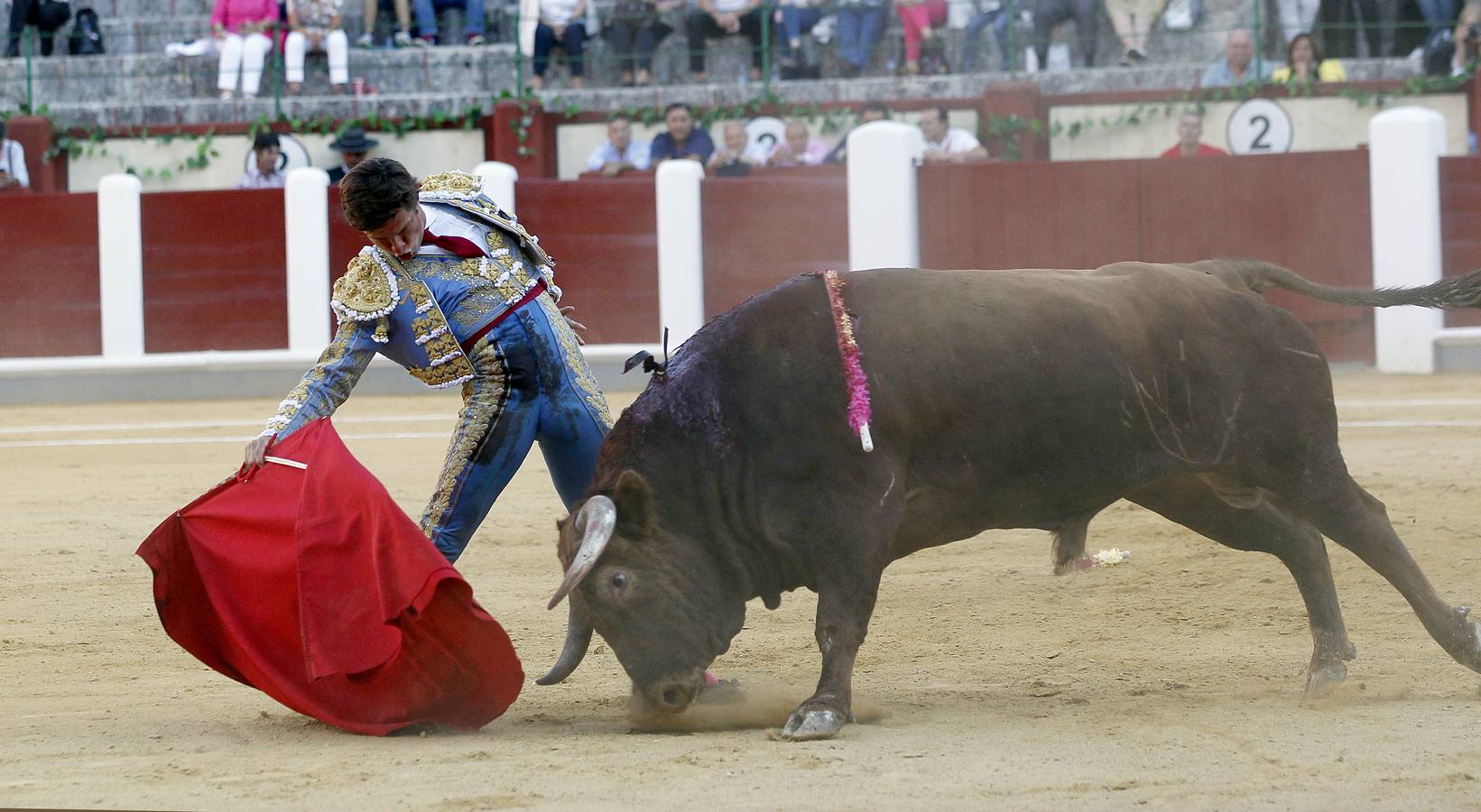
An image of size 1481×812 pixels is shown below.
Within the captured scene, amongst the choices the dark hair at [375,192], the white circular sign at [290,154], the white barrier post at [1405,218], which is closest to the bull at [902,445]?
the dark hair at [375,192]

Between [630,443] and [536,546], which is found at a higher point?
[630,443]

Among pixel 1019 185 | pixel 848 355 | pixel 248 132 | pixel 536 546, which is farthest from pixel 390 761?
pixel 248 132

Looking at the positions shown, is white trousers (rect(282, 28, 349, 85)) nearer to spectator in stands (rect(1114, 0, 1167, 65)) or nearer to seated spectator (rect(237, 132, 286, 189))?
seated spectator (rect(237, 132, 286, 189))

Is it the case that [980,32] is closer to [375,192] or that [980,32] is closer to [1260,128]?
[1260,128]

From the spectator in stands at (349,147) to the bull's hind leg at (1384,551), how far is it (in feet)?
25.7

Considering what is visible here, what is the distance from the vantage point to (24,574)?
5.20m

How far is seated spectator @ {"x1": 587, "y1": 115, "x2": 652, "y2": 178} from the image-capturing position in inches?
428

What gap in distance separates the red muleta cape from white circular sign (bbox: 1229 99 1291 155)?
8.31 meters

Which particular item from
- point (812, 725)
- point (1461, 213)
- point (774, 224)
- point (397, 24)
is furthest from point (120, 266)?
point (812, 725)

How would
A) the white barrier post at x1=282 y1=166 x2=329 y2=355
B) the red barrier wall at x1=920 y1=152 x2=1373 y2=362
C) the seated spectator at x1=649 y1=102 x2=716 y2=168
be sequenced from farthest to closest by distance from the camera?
the seated spectator at x1=649 y1=102 x2=716 y2=168 → the white barrier post at x1=282 y1=166 x2=329 y2=355 → the red barrier wall at x1=920 y1=152 x2=1373 y2=362

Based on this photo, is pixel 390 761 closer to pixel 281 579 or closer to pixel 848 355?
pixel 281 579

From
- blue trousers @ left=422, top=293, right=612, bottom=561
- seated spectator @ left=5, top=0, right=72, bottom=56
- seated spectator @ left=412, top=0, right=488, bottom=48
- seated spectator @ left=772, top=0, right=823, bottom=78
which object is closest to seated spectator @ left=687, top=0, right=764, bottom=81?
seated spectator @ left=772, top=0, right=823, bottom=78

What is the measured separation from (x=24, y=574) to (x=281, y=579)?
216 centimetres

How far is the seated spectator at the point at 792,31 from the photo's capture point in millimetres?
11820
